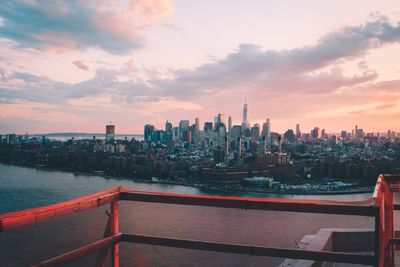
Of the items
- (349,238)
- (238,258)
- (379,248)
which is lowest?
(238,258)

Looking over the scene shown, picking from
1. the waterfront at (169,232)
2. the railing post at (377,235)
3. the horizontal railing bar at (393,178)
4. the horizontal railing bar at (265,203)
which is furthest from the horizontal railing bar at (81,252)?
the waterfront at (169,232)

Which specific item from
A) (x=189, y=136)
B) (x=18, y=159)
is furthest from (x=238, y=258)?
(x=189, y=136)

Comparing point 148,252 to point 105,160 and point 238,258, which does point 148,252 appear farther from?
point 105,160

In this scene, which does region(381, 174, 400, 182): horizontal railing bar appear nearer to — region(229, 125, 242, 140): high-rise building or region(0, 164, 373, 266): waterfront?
region(0, 164, 373, 266): waterfront

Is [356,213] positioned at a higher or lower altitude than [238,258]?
higher

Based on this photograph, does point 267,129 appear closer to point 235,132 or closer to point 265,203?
point 235,132

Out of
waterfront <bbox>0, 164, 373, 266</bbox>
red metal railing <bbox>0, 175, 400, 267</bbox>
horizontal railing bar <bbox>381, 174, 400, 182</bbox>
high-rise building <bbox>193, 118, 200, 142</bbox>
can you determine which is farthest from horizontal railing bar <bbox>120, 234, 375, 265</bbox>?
high-rise building <bbox>193, 118, 200, 142</bbox>
